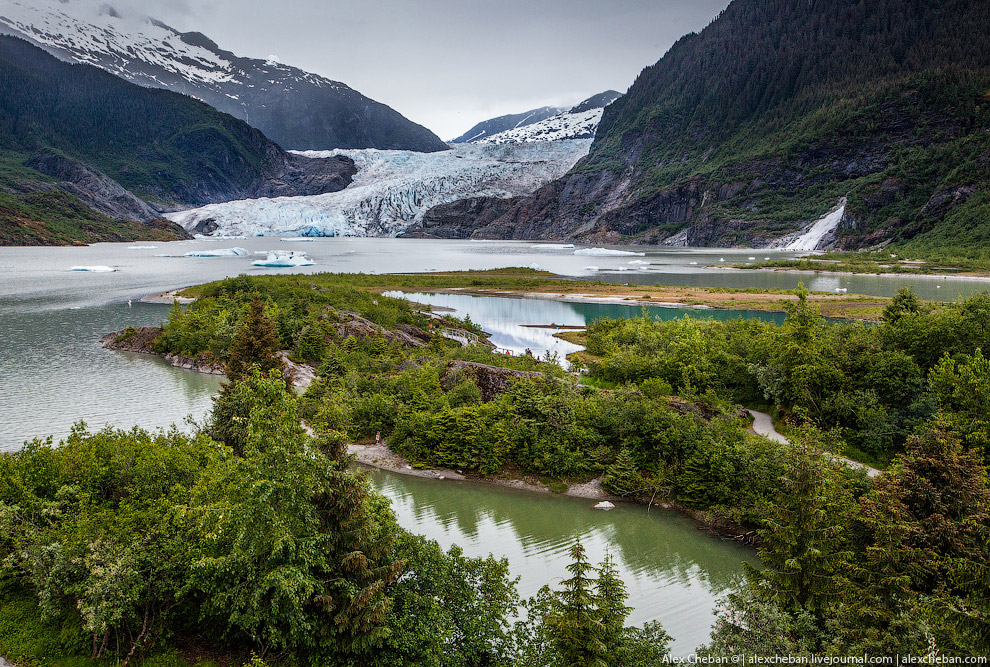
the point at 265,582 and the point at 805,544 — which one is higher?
the point at 265,582

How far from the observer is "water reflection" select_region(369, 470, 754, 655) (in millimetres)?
12539

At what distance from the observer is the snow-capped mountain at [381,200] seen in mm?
158750

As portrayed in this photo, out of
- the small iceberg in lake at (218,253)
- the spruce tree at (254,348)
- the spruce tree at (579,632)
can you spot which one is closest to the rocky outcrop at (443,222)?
the small iceberg in lake at (218,253)

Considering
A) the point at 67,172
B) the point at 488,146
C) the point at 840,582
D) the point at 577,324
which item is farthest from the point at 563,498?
the point at 67,172

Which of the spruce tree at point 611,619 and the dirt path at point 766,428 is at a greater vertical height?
the spruce tree at point 611,619

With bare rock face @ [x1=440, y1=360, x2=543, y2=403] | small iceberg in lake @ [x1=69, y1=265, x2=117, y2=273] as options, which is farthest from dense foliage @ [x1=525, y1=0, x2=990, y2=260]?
small iceberg in lake @ [x1=69, y1=265, x2=117, y2=273]

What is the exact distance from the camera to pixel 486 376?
22875 millimetres

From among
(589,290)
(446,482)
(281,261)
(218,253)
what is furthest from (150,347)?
(218,253)

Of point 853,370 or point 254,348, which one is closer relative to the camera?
point 853,370

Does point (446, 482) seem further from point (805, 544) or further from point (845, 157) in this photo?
point (845, 157)

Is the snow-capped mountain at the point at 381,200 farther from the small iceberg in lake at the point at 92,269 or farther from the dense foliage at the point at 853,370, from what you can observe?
the dense foliage at the point at 853,370

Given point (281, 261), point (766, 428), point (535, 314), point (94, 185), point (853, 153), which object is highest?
point (94, 185)

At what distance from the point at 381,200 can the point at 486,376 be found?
15675 cm

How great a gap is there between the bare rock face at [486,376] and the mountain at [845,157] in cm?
10888
